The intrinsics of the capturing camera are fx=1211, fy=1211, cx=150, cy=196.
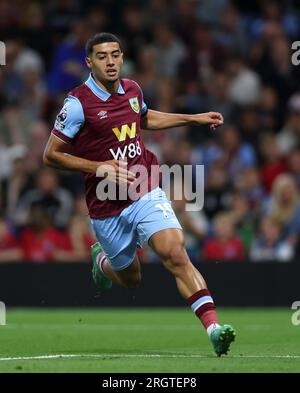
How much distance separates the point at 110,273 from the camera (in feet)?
37.1

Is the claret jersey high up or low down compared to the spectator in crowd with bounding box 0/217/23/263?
down

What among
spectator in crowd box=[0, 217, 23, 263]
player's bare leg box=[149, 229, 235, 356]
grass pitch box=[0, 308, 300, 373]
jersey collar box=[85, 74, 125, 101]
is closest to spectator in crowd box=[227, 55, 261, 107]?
grass pitch box=[0, 308, 300, 373]

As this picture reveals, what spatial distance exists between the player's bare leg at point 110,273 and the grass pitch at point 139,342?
1.92ft

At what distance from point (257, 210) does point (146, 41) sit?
3.90 meters

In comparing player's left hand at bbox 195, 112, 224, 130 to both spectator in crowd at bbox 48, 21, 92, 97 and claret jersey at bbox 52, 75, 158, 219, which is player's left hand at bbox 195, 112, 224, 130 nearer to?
claret jersey at bbox 52, 75, 158, 219

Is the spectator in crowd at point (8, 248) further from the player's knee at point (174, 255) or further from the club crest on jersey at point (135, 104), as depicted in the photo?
the player's knee at point (174, 255)

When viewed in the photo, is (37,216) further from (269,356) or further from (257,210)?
(269,356)

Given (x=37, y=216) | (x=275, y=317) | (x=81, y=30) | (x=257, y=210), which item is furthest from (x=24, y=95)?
(x=275, y=317)

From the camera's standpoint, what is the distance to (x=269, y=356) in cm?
983

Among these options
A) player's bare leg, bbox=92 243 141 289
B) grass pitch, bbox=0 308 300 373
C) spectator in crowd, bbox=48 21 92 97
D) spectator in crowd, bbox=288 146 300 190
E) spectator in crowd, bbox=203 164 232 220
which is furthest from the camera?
spectator in crowd, bbox=48 21 92 97

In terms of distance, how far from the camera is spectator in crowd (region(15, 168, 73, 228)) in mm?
17312

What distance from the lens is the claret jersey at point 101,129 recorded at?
1011 cm

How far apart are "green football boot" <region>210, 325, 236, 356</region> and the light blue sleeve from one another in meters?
2.10

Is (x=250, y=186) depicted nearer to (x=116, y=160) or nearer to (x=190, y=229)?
(x=190, y=229)
